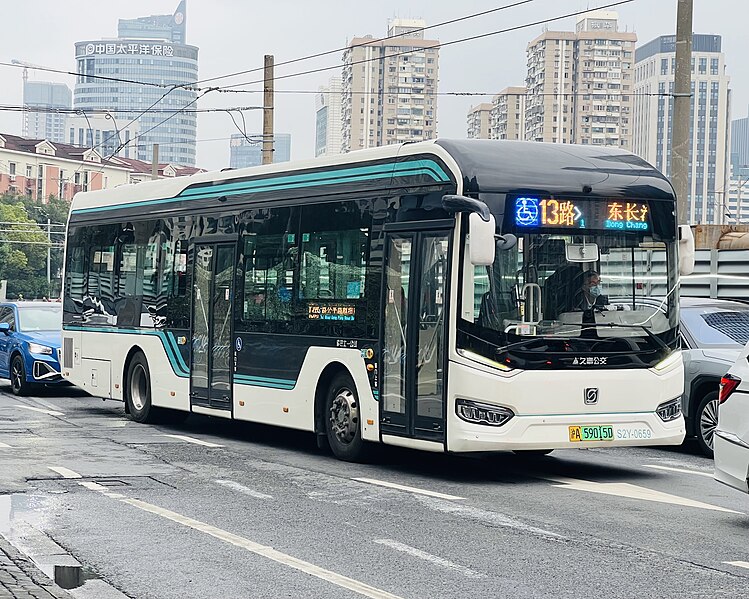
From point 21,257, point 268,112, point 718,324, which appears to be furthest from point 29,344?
point 21,257

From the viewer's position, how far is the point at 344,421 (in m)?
12.9

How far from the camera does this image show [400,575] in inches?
286

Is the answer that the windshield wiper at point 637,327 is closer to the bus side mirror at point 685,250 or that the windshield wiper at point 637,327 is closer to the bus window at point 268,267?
the bus side mirror at point 685,250

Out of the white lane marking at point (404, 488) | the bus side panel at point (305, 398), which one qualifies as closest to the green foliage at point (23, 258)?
the bus side panel at point (305, 398)

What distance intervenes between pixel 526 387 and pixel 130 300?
7969 millimetres

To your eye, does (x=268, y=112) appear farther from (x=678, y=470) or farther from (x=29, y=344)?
(x=678, y=470)

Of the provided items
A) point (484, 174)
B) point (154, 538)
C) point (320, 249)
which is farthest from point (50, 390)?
point (154, 538)

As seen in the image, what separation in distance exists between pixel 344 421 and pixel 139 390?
17.8 feet

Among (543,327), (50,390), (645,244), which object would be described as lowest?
(50,390)

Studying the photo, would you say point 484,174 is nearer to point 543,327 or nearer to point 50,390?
point 543,327

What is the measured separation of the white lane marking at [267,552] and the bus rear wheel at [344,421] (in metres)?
2.94

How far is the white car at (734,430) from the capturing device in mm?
9000

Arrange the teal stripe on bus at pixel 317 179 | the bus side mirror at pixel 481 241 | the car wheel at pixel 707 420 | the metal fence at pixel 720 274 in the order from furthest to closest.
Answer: the metal fence at pixel 720 274
the car wheel at pixel 707 420
the teal stripe on bus at pixel 317 179
the bus side mirror at pixel 481 241

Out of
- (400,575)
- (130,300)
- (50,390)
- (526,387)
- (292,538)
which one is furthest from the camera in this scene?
(50,390)
